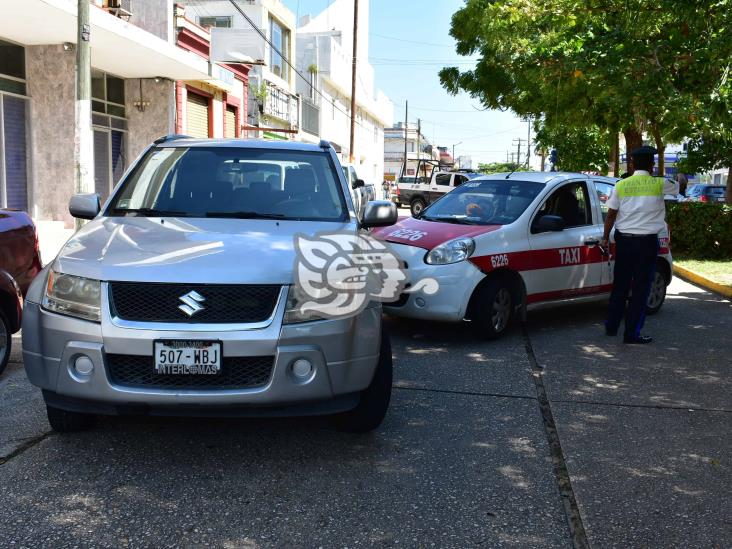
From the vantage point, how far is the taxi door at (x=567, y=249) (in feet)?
25.1

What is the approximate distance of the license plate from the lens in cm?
365

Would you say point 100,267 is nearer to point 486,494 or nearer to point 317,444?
point 317,444

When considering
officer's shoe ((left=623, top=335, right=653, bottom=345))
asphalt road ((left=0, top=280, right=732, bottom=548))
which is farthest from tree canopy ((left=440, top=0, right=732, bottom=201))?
asphalt road ((left=0, top=280, right=732, bottom=548))

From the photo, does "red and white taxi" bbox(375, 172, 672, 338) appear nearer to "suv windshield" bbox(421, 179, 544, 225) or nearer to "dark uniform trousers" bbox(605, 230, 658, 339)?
"suv windshield" bbox(421, 179, 544, 225)

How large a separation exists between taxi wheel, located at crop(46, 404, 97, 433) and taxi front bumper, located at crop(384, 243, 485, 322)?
3.44 metres

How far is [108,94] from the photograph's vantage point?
19375 mm

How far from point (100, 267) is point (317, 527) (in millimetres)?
1666

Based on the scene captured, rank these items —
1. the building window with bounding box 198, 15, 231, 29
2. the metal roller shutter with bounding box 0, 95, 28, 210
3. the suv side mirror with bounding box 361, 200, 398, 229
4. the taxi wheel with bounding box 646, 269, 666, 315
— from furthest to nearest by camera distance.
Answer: the building window with bounding box 198, 15, 231, 29 → the metal roller shutter with bounding box 0, 95, 28, 210 → the taxi wheel with bounding box 646, 269, 666, 315 → the suv side mirror with bounding box 361, 200, 398, 229

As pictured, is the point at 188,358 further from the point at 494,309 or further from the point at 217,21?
the point at 217,21

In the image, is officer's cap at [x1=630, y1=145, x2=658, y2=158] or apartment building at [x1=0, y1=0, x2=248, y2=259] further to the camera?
apartment building at [x1=0, y1=0, x2=248, y2=259]

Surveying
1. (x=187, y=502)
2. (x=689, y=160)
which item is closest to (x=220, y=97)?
(x=689, y=160)

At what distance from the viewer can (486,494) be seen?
3.76m

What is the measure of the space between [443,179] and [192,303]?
1188 inches

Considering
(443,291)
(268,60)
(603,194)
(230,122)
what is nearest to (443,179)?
(268,60)
